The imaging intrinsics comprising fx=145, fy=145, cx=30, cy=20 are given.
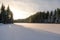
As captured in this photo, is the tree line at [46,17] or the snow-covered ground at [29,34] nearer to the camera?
the snow-covered ground at [29,34]


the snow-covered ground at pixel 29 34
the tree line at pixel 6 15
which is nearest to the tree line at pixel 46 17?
the tree line at pixel 6 15

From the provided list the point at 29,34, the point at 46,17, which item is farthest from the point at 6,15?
the point at 29,34

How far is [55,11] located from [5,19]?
10.6m

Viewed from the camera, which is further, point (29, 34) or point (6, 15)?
point (6, 15)

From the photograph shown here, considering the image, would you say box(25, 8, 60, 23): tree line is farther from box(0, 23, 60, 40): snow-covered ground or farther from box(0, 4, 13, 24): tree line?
box(0, 23, 60, 40): snow-covered ground

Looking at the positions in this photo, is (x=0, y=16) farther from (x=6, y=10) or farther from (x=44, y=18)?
(x=44, y=18)

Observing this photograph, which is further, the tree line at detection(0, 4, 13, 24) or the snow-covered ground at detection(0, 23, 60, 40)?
the tree line at detection(0, 4, 13, 24)

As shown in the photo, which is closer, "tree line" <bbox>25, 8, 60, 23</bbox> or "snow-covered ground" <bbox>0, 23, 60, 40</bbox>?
"snow-covered ground" <bbox>0, 23, 60, 40</bbox>

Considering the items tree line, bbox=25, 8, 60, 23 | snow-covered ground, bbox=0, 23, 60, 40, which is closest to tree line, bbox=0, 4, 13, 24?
tree line, bbox=25, 8, 60, 23

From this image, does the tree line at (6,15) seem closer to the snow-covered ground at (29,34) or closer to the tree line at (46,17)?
the tree line at (46,17)

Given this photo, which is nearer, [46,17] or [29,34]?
[29,34]

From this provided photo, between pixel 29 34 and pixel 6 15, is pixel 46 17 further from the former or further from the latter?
pixel 29 34

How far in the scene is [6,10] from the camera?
3234cm

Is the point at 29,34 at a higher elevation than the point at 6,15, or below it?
below
